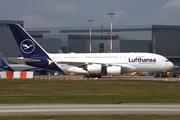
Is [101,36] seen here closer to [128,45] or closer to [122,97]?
[128,45]

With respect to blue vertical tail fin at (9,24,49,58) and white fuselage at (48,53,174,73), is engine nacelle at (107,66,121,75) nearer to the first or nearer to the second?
white fuselage at (48,53,174,73)

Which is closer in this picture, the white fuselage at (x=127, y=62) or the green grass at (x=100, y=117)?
the green grass at (x=100, y=117)

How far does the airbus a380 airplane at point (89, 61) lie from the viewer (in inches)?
3012

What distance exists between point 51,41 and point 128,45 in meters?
25.5

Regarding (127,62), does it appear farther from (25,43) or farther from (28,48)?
(25,43)

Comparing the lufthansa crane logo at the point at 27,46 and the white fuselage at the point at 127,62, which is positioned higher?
the lufthansa crane logo at the point at 27,46

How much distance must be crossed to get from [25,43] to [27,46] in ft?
2.01

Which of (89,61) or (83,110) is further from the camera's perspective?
(89,61)

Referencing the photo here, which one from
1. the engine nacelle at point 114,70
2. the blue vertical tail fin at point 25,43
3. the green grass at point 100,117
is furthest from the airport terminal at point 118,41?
the green grass at point 100,117

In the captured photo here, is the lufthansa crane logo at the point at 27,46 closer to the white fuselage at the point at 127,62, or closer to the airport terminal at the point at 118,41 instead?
the white fuselage at the point at 127,62

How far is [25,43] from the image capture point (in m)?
78.1

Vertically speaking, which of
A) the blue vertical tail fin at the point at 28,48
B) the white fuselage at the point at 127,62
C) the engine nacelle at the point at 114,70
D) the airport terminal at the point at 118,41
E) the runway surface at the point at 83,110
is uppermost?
the airport terminal at the point at 118,41

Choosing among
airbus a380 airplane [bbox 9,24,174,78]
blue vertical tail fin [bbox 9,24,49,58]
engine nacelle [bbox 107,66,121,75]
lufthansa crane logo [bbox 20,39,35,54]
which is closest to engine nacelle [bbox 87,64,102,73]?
airbus a380 airplane [bbox 9,24,174,78]

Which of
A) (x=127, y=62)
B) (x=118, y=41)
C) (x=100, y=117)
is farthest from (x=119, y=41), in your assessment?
(x=100, y=117)
